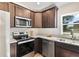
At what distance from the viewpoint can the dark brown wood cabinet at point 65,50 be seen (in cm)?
174

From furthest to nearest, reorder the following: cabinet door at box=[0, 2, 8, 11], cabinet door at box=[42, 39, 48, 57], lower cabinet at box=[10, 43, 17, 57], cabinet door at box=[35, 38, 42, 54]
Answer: cabinet door at box=[35, 38, 42, 54] < cabinet door at box=[42, 39, 48, 57] < lower cabinet at box=[10, 43, 17, 57] < cabinet door at box=[0, 2, 8, 11]

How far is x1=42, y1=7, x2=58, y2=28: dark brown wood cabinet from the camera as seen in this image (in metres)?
2.03

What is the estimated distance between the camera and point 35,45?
2.58 metres

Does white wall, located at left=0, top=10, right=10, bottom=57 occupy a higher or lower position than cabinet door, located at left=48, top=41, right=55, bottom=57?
higher

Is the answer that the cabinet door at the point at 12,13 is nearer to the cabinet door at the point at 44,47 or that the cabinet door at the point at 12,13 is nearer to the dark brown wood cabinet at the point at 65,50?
the cabinet door at the point at 44,47

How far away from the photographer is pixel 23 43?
221 cm

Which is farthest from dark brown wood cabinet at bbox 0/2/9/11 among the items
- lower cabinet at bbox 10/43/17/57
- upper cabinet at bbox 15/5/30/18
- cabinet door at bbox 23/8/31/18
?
lower cabinet at bbox 10/43/17/57

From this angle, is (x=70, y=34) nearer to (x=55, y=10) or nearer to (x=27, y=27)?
(x=55, y=10)

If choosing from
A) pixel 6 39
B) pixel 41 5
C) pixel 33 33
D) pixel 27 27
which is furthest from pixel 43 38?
pixel 6 39

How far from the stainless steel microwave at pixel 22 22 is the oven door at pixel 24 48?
430 mm

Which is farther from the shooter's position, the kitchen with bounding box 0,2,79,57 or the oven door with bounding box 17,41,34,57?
the oven door with bounding box 17,41,34,57

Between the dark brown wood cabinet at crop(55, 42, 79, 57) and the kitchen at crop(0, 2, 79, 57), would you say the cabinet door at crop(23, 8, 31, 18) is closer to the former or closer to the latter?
the kitchen at crop(0, 2, 79, 57)

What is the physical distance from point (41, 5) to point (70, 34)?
82 cm

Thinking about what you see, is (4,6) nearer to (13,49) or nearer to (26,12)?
(26,12)
